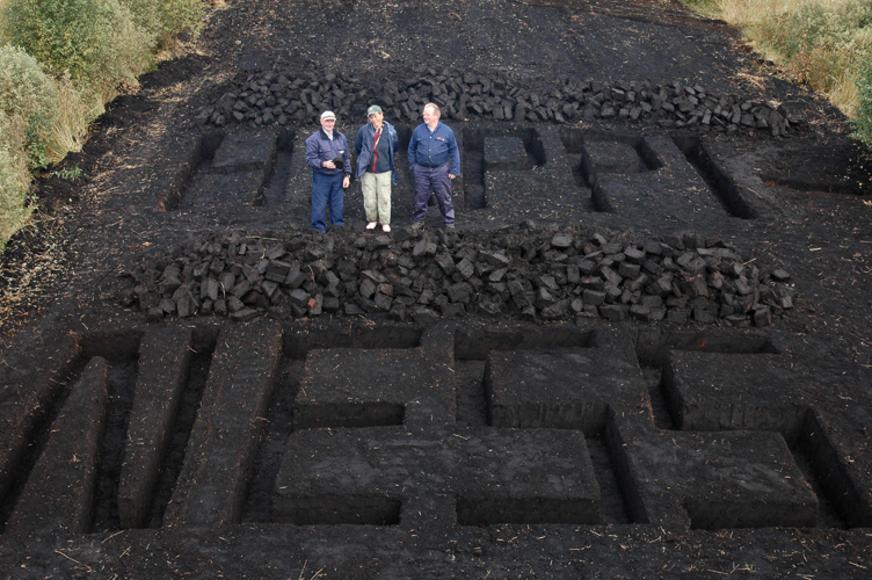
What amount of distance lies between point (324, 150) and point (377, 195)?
2.79 feet

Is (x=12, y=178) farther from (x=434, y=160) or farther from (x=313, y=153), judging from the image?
(x=434, y=160)

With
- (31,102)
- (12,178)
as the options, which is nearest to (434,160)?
(12,178)

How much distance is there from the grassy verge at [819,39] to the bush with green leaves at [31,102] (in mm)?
12436

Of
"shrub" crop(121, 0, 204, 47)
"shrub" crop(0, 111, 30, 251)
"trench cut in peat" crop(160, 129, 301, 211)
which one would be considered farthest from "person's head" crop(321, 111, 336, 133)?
Result: "shrub" crop(121, 0, 204, 47)

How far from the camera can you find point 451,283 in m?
7.73

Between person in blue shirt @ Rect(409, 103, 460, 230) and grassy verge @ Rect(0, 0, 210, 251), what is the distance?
15.8 feet

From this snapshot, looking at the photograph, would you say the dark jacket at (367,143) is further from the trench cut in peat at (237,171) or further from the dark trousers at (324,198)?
the trench cut in peat at (237,171)

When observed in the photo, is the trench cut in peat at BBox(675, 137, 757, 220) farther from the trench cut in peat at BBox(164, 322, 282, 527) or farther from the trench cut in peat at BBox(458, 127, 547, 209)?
the trench cut in peat at BBox(164, 322, 282, 527)

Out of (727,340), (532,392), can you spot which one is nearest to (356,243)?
(532,392)

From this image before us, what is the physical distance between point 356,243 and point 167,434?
2727 millimetres

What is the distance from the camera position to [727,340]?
7.51 metres

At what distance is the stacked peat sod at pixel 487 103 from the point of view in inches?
493

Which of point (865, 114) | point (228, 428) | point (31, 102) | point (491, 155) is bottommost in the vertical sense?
point (228, 428)

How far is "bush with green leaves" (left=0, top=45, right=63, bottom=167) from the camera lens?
1076 centimetres
